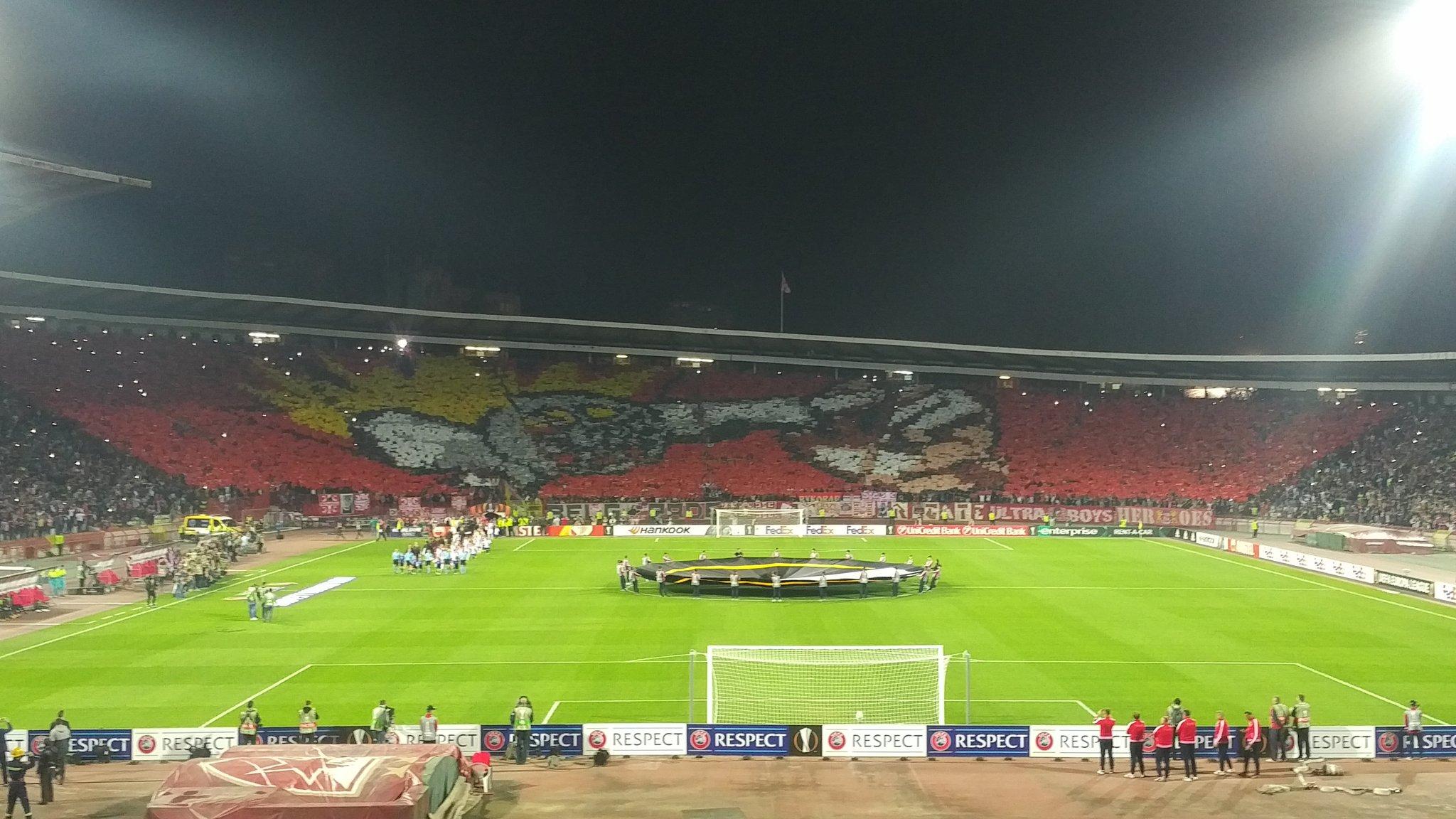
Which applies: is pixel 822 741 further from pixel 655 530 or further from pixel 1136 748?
pixel 655 530

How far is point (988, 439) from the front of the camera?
68.5 meters

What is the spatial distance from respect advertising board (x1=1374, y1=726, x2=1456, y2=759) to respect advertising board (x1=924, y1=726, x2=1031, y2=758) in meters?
6.63

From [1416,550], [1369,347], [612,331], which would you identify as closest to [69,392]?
[612,331]

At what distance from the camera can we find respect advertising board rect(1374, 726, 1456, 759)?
61.7ft

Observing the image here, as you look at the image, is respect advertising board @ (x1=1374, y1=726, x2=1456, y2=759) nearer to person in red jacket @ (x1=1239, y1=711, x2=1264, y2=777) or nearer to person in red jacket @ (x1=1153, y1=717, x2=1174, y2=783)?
person in red jacket @ (x1=1239, y1=711, x2=1264, y2=777)

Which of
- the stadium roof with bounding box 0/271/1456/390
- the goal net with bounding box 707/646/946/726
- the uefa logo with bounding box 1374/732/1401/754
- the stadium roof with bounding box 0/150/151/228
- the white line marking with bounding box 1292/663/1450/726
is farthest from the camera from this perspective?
the stadium roof with bounding box 0/271/1456/390

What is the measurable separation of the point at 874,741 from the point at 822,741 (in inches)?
39.0

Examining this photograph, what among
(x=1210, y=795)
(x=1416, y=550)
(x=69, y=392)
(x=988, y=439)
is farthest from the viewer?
(x=988, y=439)

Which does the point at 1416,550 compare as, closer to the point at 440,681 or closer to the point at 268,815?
the point at 440,681

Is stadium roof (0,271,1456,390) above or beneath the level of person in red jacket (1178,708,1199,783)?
above

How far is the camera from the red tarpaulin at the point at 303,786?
12.7 metres

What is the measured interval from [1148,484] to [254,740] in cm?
5793

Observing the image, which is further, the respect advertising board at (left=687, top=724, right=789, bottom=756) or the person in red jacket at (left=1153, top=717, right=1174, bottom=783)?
the respect advertising board at (left=687, top=724, right=789, bottom=756)

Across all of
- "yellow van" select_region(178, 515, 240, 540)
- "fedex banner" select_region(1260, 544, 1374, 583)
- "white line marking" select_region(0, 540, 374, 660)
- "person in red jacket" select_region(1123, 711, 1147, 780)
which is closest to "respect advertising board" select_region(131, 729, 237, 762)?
"white line marking" select_region(0, 540, 374, 660)
